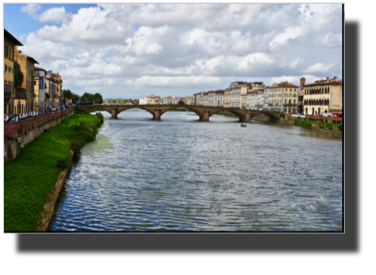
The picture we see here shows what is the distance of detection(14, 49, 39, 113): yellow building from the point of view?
149ft

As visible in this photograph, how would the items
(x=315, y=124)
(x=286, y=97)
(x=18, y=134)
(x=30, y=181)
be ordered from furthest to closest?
1. (x=286, y=97)
2. (x=315, y=124)
3. (x=18, y=134)
4. (x=30, y=181)

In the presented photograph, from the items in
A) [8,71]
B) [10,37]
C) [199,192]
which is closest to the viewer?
[199,192]

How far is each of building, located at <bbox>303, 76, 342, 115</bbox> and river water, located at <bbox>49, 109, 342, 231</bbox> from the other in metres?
43.8

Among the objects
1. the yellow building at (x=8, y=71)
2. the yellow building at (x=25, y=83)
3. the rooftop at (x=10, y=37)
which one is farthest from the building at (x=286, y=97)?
the rooftop at (x=10, y=37)

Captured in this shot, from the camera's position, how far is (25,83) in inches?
2013

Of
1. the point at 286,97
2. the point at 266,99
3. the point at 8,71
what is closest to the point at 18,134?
the point at 8,71

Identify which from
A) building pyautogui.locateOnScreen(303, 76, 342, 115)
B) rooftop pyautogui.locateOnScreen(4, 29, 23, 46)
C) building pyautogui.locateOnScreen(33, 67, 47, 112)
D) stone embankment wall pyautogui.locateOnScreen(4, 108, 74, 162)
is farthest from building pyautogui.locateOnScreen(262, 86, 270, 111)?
stone embankment wall pyautogui.locateOnScreen(4, 108, 74, 162)

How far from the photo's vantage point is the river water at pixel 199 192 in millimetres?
16266

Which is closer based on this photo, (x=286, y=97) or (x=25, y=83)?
(x=25, y=83)

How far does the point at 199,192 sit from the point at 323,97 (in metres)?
66.6

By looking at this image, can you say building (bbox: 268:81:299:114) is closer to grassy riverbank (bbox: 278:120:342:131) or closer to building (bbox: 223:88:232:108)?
grassy riverbank (bbox: 278:120:342:131)

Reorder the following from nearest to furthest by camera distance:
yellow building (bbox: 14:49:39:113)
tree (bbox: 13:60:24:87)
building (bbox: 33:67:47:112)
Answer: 1. yellow building (bbox: 14:49:39:113)
2. tree (bbox: 13:60:24:87)
3. building (bbox: 33:67:47:112)

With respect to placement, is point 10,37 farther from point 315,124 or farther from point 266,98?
point 266,98
